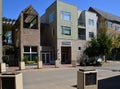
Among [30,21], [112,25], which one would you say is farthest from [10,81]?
[112,25]

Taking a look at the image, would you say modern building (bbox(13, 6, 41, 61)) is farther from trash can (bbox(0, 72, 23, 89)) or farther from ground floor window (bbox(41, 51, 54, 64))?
trash can (bbox(0, 72, 23, 89))

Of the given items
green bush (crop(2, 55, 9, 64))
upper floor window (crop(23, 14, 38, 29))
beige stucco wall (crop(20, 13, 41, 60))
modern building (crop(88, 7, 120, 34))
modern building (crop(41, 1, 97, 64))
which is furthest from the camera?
modern building (crop(88, 7, 120, 34))

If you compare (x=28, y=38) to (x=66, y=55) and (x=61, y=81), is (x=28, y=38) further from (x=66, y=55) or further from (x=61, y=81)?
(x=61, y=81)

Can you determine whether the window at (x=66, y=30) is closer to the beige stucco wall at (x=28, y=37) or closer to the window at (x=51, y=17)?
the window at (x=51, y=17)

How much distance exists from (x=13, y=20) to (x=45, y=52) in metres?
9.59

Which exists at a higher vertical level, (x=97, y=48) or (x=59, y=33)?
(x=59, y=33)

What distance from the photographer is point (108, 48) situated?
36.5 m

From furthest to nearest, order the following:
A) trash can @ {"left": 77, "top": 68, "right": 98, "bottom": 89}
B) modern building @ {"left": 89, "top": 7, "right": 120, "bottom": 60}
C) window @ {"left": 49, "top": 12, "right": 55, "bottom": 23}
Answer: modern building @ {"left": 89, "top": 7, "right": 120, "bottom": 60}, window @ {"left": 49, "top": 12, "right": 55, "bottom": 23}, trash can @ {"left": 77, "top": 68, "right": 98, "bottom": 89}

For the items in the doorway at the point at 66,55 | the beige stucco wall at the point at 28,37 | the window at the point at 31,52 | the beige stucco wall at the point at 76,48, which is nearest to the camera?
the beige stucco wall at the point at 28,37

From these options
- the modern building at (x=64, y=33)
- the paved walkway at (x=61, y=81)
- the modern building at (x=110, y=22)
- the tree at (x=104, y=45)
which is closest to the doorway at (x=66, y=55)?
the modern building at (x=64, y=33)

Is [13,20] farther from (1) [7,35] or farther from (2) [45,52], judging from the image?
(2) [45,52]

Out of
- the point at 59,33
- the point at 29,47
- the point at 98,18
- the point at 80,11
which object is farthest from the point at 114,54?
the point at 29,47

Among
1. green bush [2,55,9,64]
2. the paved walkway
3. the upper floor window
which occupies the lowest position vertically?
the paved walkway

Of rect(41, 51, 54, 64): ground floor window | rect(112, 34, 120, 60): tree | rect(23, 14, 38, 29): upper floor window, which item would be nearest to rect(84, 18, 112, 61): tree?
rect(41, 51, 54, 64): ground floor window
